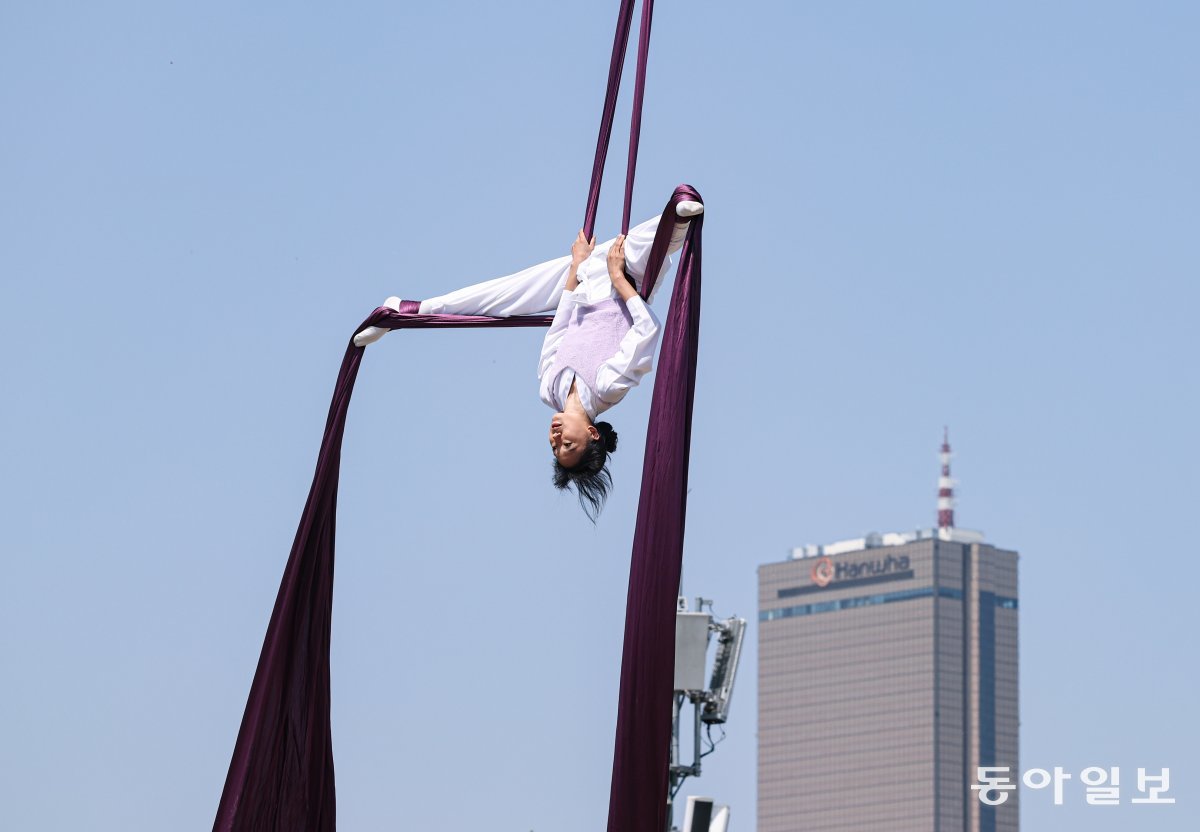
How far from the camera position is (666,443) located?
28.4 ft

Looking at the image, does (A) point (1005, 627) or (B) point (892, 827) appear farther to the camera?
(A) point (1005, 627)

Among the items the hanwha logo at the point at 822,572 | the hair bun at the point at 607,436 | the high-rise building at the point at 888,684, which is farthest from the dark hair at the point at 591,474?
the hanwha logo at the point at 822,572

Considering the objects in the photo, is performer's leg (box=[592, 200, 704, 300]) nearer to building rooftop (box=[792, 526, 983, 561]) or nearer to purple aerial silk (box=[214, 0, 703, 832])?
purple aerial silk (box=[214, 0, 703, 832])

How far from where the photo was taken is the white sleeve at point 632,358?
9492mm

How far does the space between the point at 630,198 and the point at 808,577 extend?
518ft

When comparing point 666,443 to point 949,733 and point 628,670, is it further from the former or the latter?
point 949,733

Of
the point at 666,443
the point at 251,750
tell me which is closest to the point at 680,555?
the point at 666,443

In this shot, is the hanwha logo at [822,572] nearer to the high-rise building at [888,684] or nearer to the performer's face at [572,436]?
the high-rise building at [888,684]

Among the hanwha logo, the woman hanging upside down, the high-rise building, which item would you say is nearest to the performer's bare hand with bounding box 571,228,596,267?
the woman hanging upside down

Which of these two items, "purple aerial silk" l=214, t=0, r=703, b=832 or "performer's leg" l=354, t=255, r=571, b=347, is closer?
"purple aerial silk" l=214, t=0, r=703, b=832

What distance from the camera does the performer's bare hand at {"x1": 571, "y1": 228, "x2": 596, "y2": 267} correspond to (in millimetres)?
10070

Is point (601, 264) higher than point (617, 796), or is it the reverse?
point (601, 264)

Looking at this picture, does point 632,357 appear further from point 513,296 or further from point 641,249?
point 513,296

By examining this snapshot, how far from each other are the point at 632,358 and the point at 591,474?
579mm
